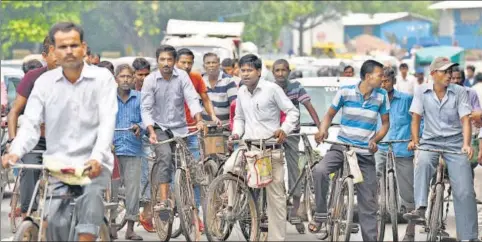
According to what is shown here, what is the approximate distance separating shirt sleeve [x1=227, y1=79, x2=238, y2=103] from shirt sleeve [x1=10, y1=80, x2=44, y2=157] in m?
7.25

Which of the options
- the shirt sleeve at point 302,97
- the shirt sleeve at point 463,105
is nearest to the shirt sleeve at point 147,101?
the shirt sleeve at point 302,97

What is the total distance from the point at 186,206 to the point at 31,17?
39119mm

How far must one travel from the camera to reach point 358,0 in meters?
91.4

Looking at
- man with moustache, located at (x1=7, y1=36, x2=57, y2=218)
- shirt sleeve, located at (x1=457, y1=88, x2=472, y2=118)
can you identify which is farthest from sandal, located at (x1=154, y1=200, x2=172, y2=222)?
shirt sleeve, located at (x1=457, y1=88, x2=472, y2=118)

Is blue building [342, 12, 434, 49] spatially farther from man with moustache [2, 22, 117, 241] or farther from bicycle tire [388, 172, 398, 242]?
man with moustache [2, 22, 117, 241]

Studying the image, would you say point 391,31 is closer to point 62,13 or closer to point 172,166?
point 62,13

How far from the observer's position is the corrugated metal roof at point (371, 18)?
3939 inches

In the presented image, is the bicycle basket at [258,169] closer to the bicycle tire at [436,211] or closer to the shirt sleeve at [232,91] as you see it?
the bicycle tire at [436,211]

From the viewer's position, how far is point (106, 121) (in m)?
8.28

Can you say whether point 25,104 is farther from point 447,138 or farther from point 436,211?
point 447,138

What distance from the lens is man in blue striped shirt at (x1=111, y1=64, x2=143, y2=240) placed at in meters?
12.9

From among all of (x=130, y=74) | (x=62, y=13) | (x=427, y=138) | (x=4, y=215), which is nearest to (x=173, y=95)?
(x=130, y=74)

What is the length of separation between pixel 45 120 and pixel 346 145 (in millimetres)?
3889

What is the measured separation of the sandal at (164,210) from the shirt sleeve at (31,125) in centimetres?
424
